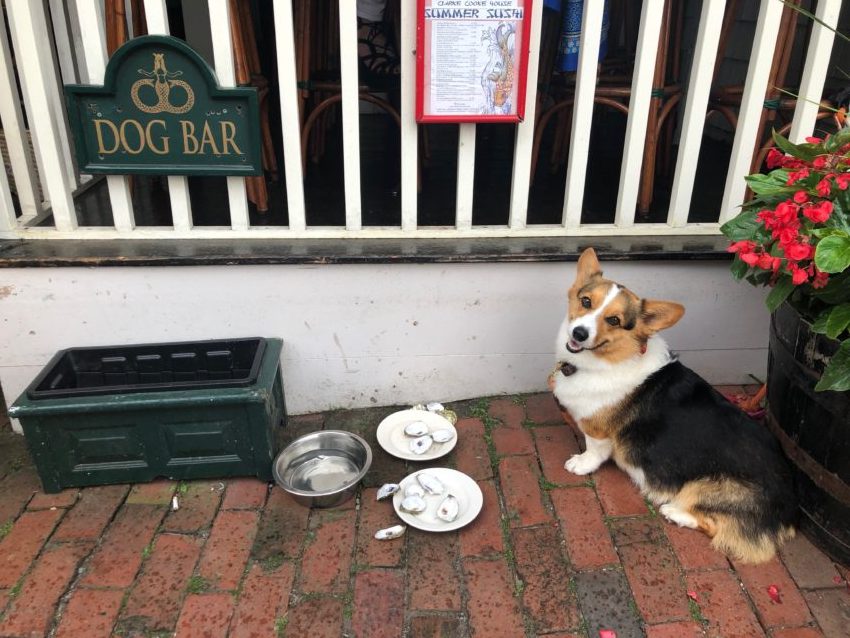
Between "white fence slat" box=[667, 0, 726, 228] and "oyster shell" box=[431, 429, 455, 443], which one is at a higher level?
"white fence slat" box=[667, 0, 726, 228]

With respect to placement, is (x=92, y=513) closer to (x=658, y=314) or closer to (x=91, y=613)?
(x=91, y=613)

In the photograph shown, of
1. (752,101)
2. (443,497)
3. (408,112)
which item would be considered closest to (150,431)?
(443,497)

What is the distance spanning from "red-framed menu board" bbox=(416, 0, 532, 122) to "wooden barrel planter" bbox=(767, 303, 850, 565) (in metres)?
1.39

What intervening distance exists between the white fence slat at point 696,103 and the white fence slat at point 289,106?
1697mm

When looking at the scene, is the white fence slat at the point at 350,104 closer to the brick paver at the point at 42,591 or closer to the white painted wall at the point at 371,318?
the white painted wall at the point at 371,318

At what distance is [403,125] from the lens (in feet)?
9.06

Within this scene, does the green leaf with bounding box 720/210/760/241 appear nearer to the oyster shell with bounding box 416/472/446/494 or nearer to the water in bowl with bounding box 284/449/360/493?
the oyster shell with bounding box 416/472/446/494

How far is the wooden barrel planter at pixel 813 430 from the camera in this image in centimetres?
217

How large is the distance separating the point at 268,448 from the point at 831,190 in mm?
2219

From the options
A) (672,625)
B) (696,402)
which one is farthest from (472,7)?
(672,625)

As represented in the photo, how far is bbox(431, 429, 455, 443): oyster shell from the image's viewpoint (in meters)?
2.89

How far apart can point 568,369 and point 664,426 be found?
0.42 metres

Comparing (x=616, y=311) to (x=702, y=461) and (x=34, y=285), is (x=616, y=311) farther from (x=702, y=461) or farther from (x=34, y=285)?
(x=34, y=285)

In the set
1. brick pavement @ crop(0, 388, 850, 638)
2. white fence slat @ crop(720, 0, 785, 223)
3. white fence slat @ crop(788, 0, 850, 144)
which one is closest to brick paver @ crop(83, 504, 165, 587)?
brick pavement @ crop(0, 388, 850, 638)
